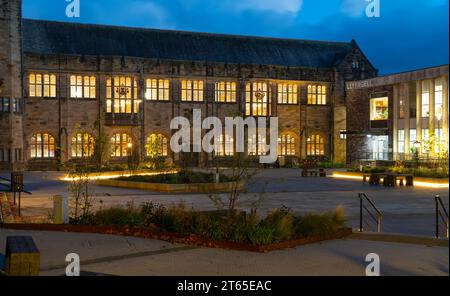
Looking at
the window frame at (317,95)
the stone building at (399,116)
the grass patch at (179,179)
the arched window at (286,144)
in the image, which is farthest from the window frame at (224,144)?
the grass patch at (179,179)

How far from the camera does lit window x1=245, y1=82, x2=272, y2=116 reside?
48.4 meters

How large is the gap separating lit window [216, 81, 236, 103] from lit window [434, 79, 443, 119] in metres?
16.3

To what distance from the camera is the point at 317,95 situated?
168 feet

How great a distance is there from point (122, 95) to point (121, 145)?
398 cm

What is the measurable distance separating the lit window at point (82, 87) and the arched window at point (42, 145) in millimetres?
3721

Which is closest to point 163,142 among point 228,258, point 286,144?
point 286,144

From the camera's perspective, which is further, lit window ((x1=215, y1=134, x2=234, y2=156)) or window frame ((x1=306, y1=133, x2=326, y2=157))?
window frame ((x1=306, y1=133, x2=326, y2=157))

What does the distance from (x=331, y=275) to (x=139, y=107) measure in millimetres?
37779

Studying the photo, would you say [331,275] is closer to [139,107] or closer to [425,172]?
[425,172]

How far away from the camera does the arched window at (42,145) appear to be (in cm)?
4200

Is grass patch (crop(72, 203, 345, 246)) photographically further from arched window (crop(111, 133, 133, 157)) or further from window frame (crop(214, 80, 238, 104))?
window frame (crop(214, 80, 238, 104))

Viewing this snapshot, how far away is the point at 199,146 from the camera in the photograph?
46.1 meters

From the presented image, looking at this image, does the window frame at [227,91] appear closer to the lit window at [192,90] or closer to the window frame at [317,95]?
the lit window at [192,90]

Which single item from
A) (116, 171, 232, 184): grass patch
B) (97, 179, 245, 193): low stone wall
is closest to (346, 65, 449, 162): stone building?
(116, 171, 232, 184): grass patch
